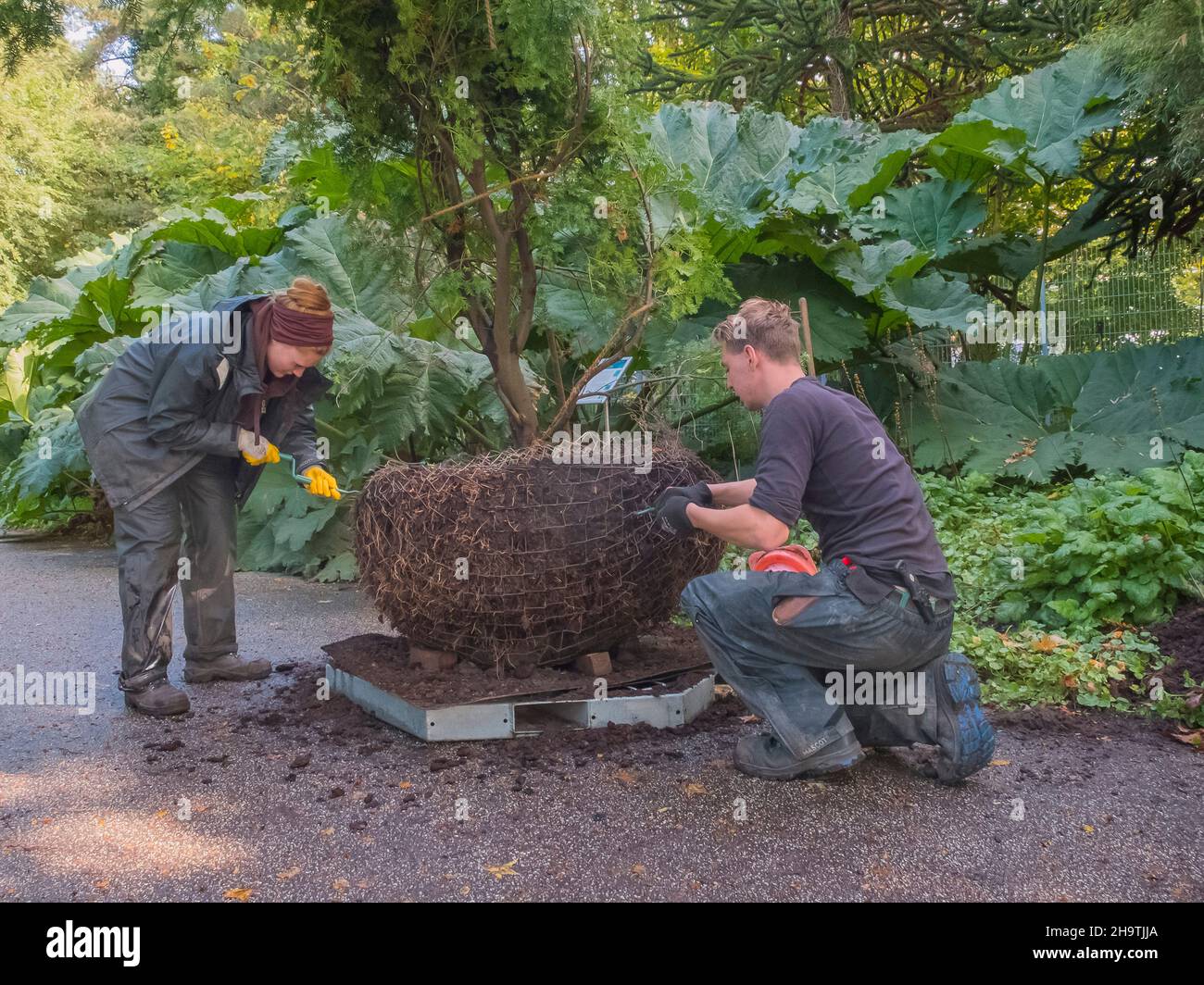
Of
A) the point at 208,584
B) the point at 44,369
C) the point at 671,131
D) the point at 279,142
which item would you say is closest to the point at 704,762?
the point at 208,584

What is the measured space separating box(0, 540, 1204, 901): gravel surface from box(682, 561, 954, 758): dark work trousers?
8.4 inches

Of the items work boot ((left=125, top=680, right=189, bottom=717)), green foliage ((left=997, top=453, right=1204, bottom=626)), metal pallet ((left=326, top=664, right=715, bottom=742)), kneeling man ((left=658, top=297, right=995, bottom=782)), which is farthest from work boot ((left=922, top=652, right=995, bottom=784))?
work boot ((left=125, top=680, right=189, bottom=717))

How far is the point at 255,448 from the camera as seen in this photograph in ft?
15.1

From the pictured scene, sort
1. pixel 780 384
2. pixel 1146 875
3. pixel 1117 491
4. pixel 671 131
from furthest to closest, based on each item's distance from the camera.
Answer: pixel 671 131
pixel 1117 491
pixel 780 384
pixel 1146 875

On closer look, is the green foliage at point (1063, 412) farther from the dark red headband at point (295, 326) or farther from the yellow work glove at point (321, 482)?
the dark red headband at point (295, 326)

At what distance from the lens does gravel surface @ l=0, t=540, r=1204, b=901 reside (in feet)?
9.31

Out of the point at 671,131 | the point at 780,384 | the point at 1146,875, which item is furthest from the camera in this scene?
the point at 671,131

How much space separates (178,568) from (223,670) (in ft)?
1.83

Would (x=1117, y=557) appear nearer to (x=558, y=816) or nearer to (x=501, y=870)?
(x=558, y=816)

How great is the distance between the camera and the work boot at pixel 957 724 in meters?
3.40

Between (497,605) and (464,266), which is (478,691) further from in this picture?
(464,266)

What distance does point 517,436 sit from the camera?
4.64 meters

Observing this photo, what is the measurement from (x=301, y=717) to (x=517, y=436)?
1.46 meters

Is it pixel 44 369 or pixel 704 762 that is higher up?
pixel 44 369
